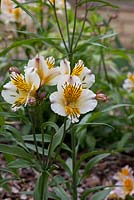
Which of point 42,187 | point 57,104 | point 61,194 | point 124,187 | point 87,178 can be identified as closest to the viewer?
point 57,104

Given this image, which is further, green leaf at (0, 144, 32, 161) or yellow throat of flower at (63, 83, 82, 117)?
green leaf at (0, 144, 32, 161)

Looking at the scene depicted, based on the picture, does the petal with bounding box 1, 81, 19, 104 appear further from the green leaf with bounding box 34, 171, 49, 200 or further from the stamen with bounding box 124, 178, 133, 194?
the stamen with bounding box 124, 178, 133, 194

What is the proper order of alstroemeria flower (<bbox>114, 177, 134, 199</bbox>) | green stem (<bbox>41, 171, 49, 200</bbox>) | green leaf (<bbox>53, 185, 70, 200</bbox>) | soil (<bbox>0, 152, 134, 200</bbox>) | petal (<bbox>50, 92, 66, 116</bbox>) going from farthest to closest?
1. soil (<bbox>0, 152, 134, 200</bbox>)
2. alstroemeria flower (<bbox>114, 177, 134, 199</bbox>)
3. green leaf (<bbox>53, 185, 70, 200</bbox>)
4. green stem (<bbox>41, 171, 49, 200</bbox>)
5. petal (<bbox>50, 92, 66, 116</bbox>)

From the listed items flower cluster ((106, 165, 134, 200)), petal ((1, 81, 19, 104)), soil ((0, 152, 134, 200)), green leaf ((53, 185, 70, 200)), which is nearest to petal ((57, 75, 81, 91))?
petal ((1, 81, 19, 104))

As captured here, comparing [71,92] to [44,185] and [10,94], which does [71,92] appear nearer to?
[10,94]

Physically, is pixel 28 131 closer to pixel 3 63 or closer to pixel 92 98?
pixel 3 63

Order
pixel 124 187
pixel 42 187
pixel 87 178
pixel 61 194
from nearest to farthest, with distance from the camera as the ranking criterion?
pixel 42 187
pixel 61 194
pixel 124 187
pixel 87 178

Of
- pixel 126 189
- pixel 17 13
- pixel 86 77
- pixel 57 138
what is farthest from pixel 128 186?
pixel 17 13
